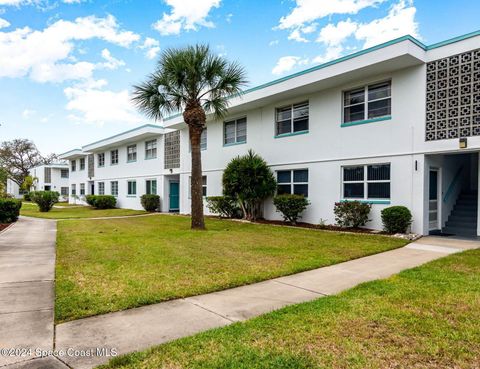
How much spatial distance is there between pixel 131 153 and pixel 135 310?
25.2 m

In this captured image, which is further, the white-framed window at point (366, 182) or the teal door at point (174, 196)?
the teal door at point (174, 196)

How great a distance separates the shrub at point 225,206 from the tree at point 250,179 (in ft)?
4.77

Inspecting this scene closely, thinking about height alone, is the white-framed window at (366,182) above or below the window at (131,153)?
below

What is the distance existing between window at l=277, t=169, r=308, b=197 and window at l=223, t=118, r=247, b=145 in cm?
342

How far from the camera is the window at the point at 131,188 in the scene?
2720 cm

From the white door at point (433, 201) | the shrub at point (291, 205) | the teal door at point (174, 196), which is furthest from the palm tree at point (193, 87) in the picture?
the teal door at point (174, 196)

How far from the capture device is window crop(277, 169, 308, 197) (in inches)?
584

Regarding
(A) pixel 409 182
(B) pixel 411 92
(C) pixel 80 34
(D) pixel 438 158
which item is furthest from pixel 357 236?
(C) pixel 80 34

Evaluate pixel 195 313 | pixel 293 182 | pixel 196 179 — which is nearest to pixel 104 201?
pixel 196 179

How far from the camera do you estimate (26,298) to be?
15.7ft

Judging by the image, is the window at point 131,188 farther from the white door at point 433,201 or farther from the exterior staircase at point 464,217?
the exterior staircase at point 464,217

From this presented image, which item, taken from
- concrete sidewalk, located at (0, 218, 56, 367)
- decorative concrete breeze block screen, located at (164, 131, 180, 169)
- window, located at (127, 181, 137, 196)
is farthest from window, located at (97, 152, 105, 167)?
concrete sidewalk, located at (0, 218, 56, 367)

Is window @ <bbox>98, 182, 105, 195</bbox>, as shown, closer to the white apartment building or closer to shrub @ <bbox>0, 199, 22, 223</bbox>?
shrub @ <bbox>0, 199, 22, 223</bbox>

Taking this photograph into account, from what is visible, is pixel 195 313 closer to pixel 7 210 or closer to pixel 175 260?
pixel 175 260
